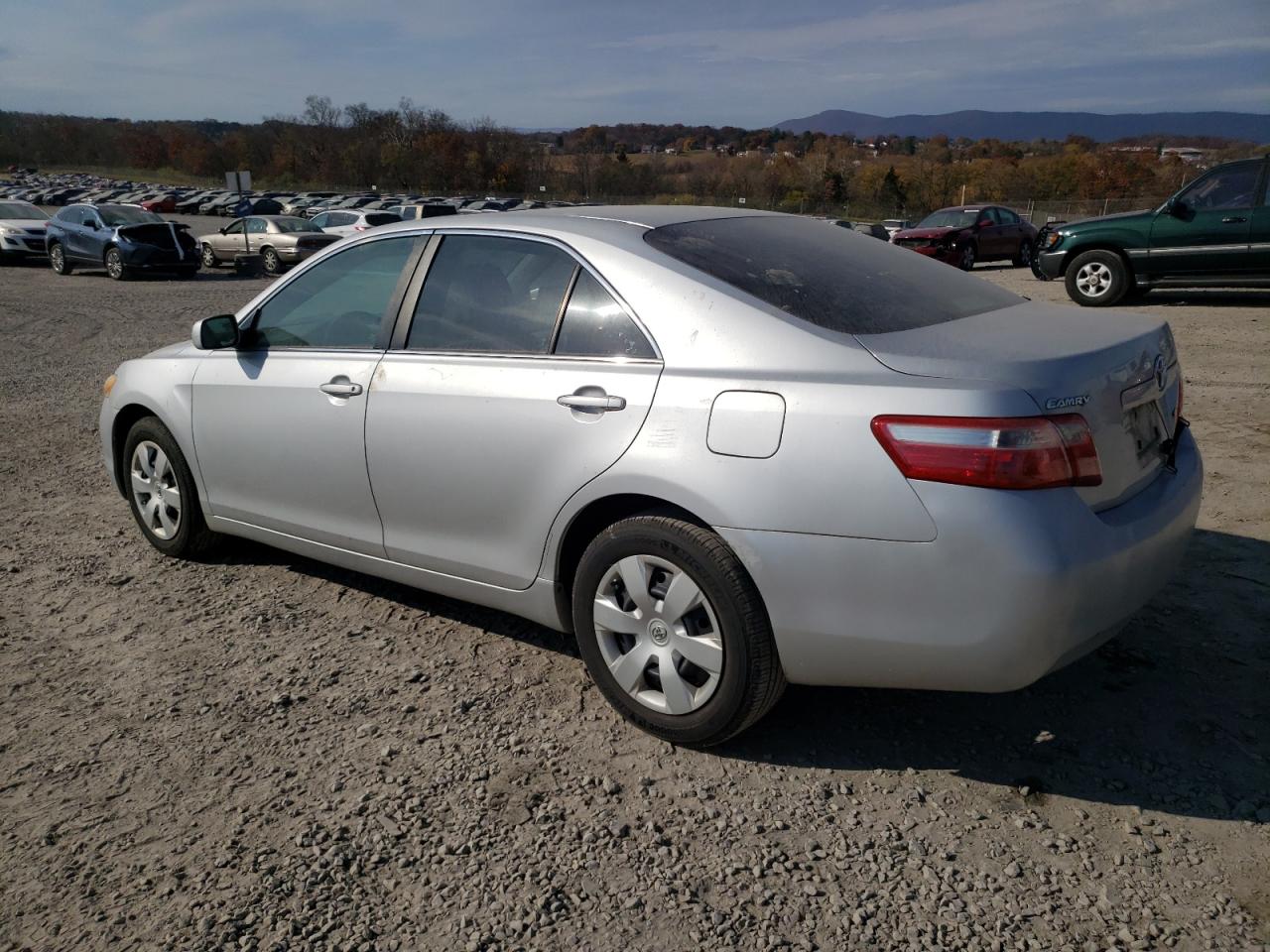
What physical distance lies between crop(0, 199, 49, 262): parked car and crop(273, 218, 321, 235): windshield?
5.72 metres

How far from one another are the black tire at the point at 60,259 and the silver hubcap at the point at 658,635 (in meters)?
24.6

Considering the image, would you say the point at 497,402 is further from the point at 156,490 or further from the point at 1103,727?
the point at 156,490

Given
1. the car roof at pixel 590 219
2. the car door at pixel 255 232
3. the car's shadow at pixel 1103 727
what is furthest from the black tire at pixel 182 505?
the car door at pixel 255 232

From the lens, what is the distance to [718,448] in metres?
2.86

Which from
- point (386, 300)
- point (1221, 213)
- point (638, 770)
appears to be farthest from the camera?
point (1221, 213)

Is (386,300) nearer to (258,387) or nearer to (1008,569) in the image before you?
(258,387)

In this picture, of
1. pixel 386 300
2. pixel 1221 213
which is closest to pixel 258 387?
pixel 386 300

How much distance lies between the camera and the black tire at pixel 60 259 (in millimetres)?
23188

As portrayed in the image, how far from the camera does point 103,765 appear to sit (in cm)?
311

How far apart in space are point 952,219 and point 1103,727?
73.5 feet

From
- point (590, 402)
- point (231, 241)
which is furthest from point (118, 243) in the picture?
point (590, 402)

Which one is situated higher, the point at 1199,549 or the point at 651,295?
the point at 651,295

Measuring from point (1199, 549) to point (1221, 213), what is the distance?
376 inches

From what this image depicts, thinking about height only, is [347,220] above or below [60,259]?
above
